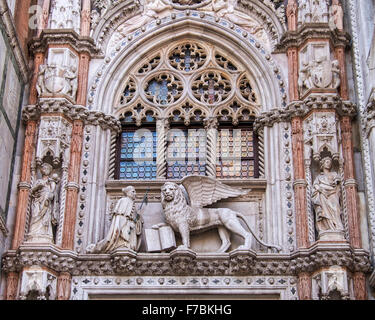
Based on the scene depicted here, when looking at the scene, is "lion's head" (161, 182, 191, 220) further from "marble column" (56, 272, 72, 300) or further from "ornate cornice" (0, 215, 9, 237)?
"ornate cornice" (0, 215, 9, 237)

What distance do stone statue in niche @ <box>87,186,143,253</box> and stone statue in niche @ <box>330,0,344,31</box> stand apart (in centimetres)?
649

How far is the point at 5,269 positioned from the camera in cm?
1861

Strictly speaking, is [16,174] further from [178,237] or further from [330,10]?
[330,10]

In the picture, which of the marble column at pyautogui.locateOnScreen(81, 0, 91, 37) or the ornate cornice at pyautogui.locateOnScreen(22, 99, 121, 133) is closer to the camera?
the ornate cornice at pyautogui.locateOnScreen(22, 99, 121, 133)

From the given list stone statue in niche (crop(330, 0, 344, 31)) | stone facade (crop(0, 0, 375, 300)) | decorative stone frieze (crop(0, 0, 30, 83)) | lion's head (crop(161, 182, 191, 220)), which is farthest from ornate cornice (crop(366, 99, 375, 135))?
decorative stone frieze (crop(0, 0, 30, 83))

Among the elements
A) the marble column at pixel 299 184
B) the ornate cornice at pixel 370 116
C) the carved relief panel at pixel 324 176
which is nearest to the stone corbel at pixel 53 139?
the marble column at pixel 299 184

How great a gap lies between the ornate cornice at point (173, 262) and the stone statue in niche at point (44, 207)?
1.32 ft

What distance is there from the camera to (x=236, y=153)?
2070 centimetres

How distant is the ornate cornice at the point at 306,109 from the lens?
1978 centimetres

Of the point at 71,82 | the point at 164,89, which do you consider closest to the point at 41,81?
the point at 71,82

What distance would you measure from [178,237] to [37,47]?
19.4ft

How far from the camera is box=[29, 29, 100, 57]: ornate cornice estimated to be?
2097 centimetres

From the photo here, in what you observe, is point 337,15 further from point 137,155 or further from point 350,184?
point 137,155

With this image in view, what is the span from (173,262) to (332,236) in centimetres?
330
